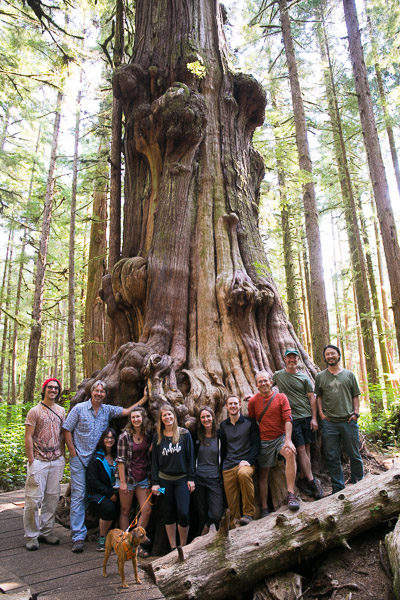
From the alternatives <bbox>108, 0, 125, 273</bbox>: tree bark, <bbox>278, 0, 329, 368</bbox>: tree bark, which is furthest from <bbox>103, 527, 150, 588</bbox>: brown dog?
<bbox>278, 0, 329, 368</bbox>: tree bark

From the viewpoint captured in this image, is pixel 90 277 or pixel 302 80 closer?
pixel 90 277

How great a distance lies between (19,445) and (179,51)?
359 inches

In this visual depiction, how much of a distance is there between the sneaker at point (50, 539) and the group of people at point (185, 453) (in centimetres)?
1

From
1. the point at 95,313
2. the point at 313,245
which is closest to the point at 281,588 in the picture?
the point at 313,245

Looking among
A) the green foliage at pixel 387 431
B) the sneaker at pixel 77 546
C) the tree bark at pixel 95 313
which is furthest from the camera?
the tree bark at pixel 95 313

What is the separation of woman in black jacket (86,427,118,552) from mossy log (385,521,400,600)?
2.85 metres

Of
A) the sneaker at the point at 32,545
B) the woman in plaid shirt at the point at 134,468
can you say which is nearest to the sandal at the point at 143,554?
the woman in plaid shirt at the point at 134,468

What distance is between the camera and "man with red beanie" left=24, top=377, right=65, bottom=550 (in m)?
4.64

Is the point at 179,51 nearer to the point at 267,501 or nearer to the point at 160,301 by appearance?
the point at 160,301

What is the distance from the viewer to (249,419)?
4828mm

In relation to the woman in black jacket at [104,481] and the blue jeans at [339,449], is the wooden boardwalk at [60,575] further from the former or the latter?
the blue jeans at [339,449]

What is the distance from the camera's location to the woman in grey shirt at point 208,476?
→ 4.64m

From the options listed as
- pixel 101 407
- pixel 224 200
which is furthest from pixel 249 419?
pixel 224 200

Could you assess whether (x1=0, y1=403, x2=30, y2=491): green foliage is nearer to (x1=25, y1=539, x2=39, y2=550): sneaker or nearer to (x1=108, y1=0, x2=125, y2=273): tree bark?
(x1=25, y1=539, x2=39, y2=550): sneaker
